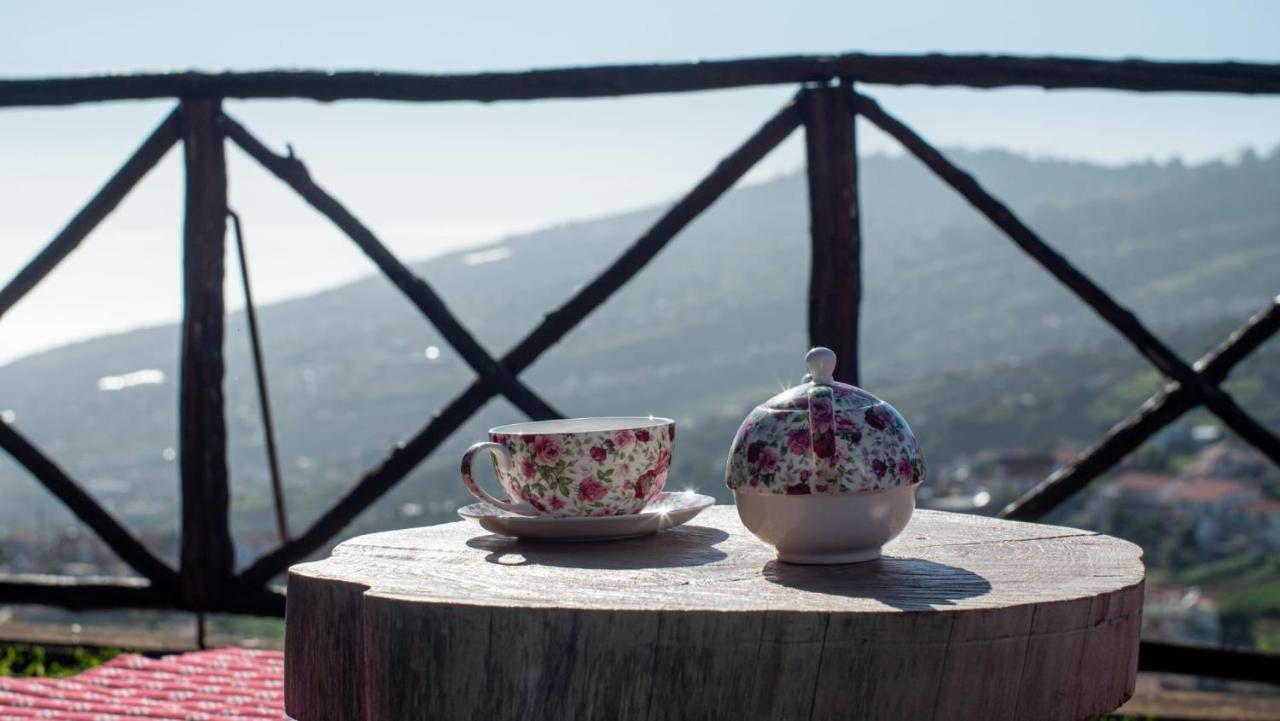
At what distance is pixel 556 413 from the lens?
3.10 metres

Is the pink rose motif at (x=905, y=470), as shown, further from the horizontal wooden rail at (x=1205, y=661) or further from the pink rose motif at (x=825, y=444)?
the horizontal wooden rail at (x=1205, y=661)

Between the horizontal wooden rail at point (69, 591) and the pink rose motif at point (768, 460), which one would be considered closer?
the pink rose motif at point (768, 460)

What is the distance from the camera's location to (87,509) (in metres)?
3.60

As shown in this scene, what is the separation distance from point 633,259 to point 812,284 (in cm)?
46

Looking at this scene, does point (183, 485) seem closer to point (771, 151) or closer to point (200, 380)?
point (200, 380)

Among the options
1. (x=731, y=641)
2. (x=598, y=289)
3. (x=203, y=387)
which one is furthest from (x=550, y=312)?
(x=731, y=641)

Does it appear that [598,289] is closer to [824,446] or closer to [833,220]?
[833,220]

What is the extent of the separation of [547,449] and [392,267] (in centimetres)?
185

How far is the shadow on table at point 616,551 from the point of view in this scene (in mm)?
1532

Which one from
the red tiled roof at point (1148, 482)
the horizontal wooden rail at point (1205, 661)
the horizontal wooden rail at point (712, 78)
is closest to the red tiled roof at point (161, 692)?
the horizontal wooden rail at point (712, 78)

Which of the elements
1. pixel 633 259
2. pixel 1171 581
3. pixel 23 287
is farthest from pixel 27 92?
pixel 1171 581

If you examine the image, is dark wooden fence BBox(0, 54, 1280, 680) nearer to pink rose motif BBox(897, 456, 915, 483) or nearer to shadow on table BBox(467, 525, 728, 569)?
shadow on table BBox(467, 525, 728, 569)

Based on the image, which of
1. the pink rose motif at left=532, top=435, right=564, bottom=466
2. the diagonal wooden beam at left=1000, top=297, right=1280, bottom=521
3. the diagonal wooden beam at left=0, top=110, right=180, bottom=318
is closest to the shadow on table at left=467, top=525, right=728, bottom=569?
the pink rose motif at left=532, top=435, right=564, bottom=466

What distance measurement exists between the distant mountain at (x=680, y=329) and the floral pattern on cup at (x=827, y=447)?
17574mm
